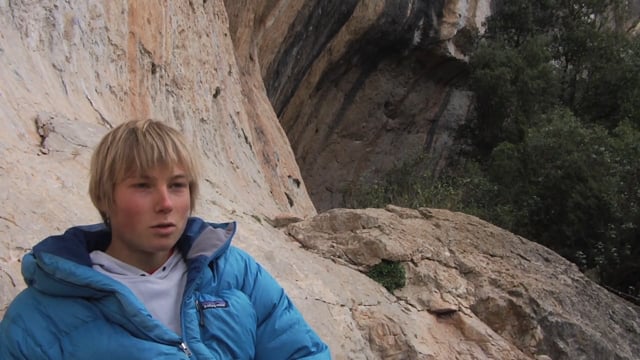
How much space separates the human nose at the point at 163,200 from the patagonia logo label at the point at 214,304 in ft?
0.82

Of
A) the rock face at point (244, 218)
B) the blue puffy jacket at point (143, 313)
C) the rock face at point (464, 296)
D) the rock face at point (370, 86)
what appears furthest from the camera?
the rock face at point (370, 86)

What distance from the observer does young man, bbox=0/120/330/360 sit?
1.93m

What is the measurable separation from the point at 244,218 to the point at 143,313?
3325 millimetres

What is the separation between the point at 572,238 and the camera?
12.5 m

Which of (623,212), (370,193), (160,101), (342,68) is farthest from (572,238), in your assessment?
(160,101)

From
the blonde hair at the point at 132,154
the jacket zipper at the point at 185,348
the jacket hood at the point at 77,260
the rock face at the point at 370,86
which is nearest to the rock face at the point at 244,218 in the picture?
the jacket hood at the point at 77,260

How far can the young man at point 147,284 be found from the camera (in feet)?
6.32

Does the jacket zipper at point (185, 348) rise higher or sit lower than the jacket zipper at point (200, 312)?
lower

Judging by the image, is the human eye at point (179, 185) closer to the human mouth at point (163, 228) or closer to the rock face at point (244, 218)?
the human mouth at point (163, 228)

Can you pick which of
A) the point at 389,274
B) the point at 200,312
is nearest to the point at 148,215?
the point at 200,312

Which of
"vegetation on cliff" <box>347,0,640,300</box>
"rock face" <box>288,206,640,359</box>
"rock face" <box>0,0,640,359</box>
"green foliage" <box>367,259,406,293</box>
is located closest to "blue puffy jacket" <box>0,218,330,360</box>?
"rock face" <box>0,0,640,359</box>

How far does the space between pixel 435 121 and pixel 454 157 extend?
3.29 ft

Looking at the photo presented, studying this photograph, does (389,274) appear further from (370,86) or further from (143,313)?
(370,86)

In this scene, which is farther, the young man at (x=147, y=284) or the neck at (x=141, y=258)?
the neck at (x=141, y=258)
